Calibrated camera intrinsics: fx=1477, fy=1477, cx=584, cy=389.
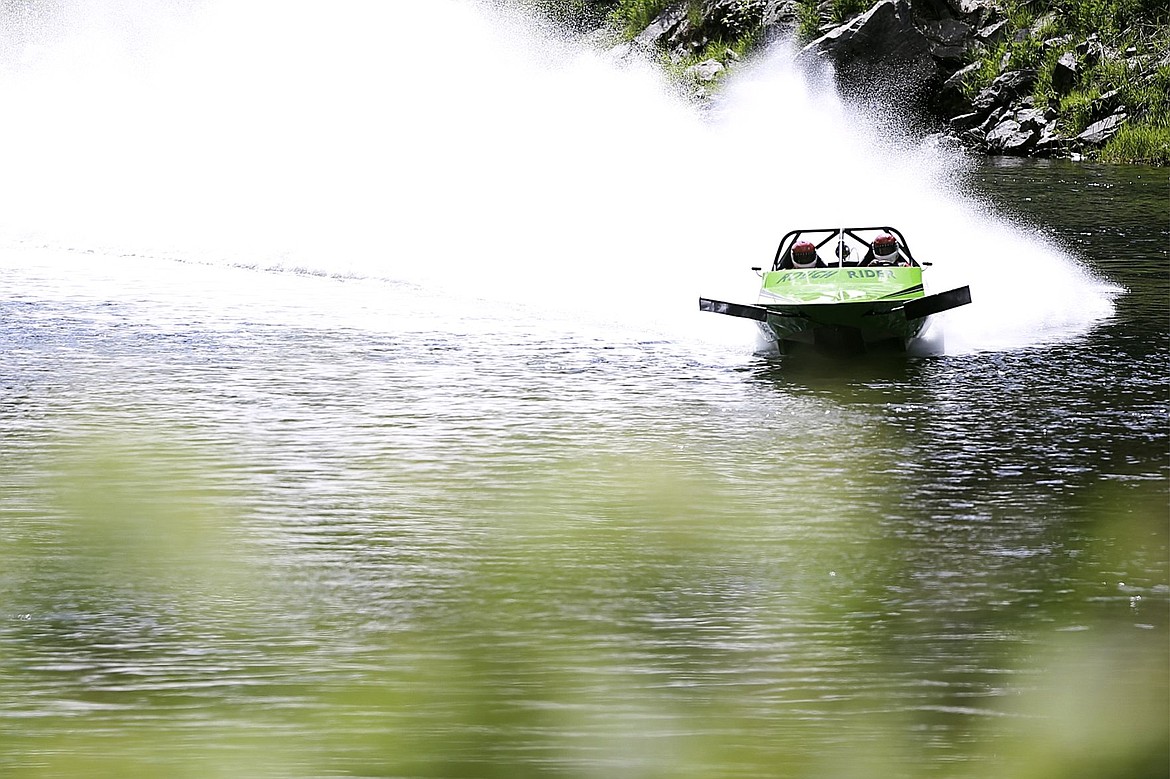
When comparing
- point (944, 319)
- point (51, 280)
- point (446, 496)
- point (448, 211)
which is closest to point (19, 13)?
point (448, 211)

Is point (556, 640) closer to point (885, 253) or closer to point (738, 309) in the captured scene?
point (738, 309)

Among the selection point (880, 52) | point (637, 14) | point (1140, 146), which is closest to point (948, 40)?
point (880, 52)

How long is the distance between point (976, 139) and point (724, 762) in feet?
119

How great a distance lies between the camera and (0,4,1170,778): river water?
17.6 feet

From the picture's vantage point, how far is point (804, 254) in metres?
13.5

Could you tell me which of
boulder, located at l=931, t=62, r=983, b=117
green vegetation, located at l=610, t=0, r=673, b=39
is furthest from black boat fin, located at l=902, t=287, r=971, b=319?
green vegetation, located at l=610, t=0, r=673, b=39

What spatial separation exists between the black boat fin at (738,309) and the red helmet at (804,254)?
51.6 inches

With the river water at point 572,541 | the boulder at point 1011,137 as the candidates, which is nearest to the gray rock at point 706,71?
the boulder at point 1011,137

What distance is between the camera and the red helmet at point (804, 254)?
13.4 m

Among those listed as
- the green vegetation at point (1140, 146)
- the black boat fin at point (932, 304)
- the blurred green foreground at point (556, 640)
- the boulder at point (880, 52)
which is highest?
the boulder at point (880, 52)

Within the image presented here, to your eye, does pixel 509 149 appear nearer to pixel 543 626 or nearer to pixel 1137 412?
pixel 1137 412

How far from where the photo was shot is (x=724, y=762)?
5.11m

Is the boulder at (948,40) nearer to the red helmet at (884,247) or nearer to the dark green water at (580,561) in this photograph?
the red helmet at (884,247)

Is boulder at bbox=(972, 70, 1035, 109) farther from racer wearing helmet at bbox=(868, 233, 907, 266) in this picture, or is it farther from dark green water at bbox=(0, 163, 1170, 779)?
dark green water at bbox=(0, 163, 1170, 779)
